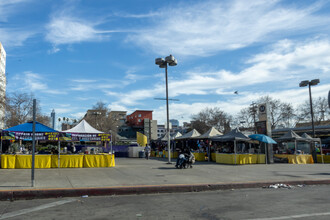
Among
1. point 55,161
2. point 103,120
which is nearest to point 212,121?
point 103,120

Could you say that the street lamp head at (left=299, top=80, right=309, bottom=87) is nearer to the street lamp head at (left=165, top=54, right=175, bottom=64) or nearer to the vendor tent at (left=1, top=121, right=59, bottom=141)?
the street lamp head at (left=165, top=54, right=175, bottom=64)

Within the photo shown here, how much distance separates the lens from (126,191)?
962 cm

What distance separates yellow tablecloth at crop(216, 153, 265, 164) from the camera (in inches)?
860

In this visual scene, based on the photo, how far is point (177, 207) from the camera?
7441mm

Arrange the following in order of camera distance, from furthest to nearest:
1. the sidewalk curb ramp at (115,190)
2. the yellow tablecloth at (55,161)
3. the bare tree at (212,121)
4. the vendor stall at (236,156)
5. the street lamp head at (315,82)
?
the bare tree at (212,121)
the street lamp head at (315,82)
the vendor stall at (236,156)
the yellow tablecloth at (55,161)
the sidewalk curb ramp at (115,190)

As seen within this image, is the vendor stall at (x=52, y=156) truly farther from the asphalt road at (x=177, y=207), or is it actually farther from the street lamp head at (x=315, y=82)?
the street lamp head at (x=315, y=82)

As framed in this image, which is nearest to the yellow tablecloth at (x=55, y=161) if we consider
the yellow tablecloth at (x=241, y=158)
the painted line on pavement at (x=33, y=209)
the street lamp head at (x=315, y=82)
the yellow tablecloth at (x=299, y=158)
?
the yellow tablecloth at (x=241, y=158)

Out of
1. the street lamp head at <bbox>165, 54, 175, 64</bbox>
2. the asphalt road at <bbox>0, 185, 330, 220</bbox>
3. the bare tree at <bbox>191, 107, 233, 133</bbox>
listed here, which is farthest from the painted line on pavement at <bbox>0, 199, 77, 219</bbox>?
the bare tree at <bbox>191, 107, 233, 133</bbox>

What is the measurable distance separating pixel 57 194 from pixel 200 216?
16.3ft

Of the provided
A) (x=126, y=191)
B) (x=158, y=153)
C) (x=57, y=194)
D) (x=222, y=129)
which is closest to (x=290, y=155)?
(x=158, y=153)

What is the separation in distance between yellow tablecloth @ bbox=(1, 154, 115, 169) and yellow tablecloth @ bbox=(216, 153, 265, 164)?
9299mm

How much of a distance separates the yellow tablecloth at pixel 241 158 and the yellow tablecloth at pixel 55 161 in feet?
30.5

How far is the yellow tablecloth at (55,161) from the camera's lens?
1650cm

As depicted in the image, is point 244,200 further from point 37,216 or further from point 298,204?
point 37,216
